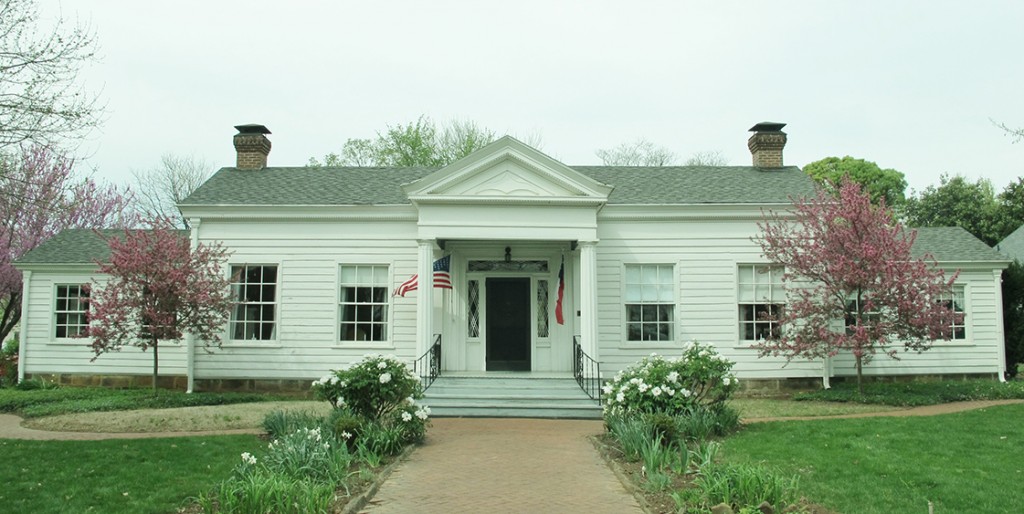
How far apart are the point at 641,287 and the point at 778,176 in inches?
205

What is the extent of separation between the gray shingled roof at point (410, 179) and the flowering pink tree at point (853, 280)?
201cm

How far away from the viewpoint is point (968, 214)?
36.5 meters

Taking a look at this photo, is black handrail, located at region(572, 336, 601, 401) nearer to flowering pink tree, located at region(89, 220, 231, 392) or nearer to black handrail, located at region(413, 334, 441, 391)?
black handrail, located at region(413, 334, 441, 391)

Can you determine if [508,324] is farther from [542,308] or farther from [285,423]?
[285,423]

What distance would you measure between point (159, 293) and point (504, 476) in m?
9.72

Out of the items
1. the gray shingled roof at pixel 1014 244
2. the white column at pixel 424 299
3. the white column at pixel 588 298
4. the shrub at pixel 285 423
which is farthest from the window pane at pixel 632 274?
the gray shingled roof at pixel 1014 244

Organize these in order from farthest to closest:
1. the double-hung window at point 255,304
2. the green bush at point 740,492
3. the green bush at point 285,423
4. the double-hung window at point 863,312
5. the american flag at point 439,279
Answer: the double-hung window at point 255,304 < the american flag at point 439,279 < the double-hung window at point 863,312 < the green bush at point 285,423 < the green bush at point 740,492

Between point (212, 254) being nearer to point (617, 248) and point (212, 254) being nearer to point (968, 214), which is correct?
point (617, 248)

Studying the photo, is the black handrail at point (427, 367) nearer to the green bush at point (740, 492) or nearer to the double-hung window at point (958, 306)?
the green bush at point (740, 492)

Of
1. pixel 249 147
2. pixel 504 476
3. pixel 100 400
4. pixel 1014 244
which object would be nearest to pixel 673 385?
pixel 504 476

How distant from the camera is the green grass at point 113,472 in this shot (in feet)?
24.5

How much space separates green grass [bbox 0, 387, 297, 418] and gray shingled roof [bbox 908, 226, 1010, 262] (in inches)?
614

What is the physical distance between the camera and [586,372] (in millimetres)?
15961

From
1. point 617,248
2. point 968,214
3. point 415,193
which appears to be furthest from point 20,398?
point 968,214
